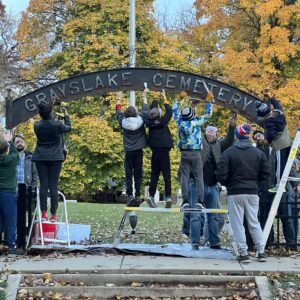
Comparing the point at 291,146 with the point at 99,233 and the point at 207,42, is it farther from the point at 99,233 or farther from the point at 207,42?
the point at 207,42

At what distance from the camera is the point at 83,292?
7.75 m

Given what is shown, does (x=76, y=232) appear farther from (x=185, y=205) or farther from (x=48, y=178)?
(x=185, y=205)

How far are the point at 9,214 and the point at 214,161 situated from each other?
3.54 m

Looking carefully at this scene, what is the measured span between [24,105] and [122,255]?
11.6 feet

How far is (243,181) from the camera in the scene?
9.23 meters

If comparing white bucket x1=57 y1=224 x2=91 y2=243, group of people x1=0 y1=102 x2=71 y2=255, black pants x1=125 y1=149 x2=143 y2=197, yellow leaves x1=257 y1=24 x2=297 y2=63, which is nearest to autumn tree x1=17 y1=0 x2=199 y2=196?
yellow leaves x1=257 y1=24 x2=297 y2=63

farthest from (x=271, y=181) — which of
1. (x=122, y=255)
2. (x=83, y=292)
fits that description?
(x=83, y=292)

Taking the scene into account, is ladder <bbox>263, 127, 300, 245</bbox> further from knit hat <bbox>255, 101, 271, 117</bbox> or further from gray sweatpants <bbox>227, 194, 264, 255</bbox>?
knit hat <bbox>255, 101, 271, 117</bbox>

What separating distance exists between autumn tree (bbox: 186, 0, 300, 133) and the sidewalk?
1653 cm

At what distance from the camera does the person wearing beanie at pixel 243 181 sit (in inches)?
363

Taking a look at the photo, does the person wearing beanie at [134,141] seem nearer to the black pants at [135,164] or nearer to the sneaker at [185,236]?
the black pants at [135,164]

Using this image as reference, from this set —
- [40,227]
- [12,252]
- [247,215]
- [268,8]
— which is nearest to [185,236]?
[247,215]

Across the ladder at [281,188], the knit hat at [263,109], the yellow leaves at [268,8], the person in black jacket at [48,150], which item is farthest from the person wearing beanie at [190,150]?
the yellow leaves at [268,8]

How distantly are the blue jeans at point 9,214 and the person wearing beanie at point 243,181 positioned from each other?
11.2 ft
